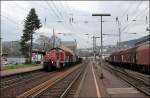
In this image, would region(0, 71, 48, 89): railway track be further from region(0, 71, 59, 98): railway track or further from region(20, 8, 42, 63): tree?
→ region(20, 8, 42, 63): tree

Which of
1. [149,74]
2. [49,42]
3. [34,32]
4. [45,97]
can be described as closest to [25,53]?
[34,32]

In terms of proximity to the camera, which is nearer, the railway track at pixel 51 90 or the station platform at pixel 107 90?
the station platform at pixel 107 90

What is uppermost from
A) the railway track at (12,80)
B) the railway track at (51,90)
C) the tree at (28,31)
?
the tree at (28,31)

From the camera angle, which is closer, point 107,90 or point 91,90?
point 107,90

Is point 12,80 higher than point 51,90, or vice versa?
point 12,80

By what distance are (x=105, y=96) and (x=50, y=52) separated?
36579 mm

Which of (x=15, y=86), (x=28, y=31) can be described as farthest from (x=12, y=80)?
(x=28, y=31)

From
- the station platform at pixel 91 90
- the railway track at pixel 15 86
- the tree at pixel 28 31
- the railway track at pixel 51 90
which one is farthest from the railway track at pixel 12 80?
the tree at pixel 28 31

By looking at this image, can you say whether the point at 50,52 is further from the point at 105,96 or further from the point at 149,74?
the point at 105,96

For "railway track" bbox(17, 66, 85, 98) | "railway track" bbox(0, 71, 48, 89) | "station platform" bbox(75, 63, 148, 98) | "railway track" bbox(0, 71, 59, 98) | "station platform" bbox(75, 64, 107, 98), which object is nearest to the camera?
"station platform" bbox(75, 63, 148, 98)

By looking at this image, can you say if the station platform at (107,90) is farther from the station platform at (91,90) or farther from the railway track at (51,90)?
the railway track at (51,90)

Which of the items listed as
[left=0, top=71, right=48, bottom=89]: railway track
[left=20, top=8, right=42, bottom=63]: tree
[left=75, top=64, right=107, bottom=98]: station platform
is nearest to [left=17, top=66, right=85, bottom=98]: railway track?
[left=75, top=64, right=107, bottom=98]: station platform

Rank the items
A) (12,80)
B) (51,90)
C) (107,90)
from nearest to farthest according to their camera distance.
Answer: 1. (107,90)
2. (51,90)
3. (12,80)

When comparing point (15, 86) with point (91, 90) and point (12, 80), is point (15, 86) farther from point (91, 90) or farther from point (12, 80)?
point (12, 80)
